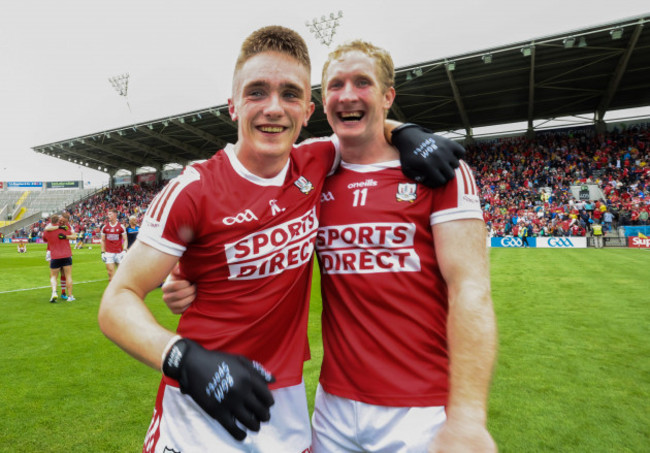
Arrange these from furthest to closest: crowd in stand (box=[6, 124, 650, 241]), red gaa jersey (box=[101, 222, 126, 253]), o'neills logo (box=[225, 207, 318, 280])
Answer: crowd in stand (box=[6, 124, 650, 241]), red gaa jersey (box=[101, 222, 126, 253]), o'neills logo (box=[225, 207, 318, 280])

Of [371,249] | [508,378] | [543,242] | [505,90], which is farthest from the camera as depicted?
[505,90]

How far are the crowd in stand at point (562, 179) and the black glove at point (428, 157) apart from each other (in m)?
23.0

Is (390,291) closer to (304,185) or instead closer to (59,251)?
(304,185)

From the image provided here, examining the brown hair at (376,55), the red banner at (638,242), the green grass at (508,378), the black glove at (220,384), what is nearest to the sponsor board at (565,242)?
the red banner at (638,242)

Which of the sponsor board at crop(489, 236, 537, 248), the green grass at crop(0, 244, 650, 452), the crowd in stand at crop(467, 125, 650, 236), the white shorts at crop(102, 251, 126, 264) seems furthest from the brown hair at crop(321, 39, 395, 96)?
the sponsor board at crop(489, 236, 537, 248)

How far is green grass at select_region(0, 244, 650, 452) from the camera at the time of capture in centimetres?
324

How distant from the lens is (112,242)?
10.9m

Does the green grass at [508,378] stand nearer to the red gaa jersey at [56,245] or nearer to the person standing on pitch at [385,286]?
the red gaa jersey at [56,245]

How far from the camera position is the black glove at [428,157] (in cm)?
172

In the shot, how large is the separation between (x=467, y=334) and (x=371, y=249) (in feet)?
1.82

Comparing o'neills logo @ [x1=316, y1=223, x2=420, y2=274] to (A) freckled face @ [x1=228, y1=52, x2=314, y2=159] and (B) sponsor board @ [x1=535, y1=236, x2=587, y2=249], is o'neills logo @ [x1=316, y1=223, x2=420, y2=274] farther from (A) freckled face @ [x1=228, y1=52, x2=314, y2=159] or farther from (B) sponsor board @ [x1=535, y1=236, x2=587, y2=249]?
(B) sponsor board @ [x1=535, y1=236, x2=587, y2=249]

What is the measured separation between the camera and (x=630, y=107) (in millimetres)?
27609

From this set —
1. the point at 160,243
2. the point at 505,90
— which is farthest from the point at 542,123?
the point at 160,243

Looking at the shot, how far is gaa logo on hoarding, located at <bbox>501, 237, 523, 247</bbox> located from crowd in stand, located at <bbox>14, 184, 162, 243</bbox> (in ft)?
113
